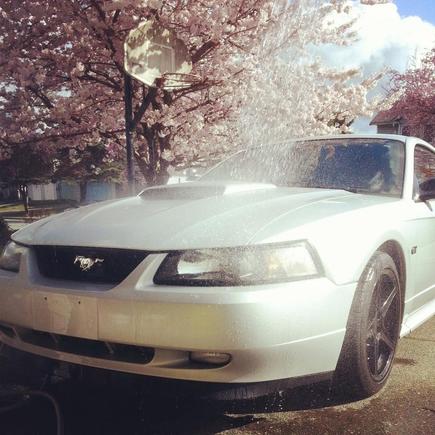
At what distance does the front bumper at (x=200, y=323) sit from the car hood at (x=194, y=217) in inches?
6.9

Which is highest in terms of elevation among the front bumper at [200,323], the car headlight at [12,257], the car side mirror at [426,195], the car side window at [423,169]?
the car side window at [423,169]

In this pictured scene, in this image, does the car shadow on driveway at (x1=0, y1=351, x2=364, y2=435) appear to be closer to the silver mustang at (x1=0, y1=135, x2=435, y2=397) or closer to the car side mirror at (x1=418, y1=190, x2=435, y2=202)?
the silver mustang at (x1=0, y1=135, x2=435, y2=397)

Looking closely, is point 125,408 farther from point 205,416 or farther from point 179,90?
point 179,90

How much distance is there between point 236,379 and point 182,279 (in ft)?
1.41

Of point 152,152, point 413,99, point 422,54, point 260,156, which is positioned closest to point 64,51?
point 152,152

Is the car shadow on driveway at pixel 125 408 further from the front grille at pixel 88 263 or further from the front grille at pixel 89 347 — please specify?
the front grille at pixel 88 263

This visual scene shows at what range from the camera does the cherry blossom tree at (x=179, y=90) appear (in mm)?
7695

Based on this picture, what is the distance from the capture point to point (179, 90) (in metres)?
8.38

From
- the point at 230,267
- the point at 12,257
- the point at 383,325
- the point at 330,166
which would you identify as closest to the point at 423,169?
the point at 330,166

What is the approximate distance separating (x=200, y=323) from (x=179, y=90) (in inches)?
278

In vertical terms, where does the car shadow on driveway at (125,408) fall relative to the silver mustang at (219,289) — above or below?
below

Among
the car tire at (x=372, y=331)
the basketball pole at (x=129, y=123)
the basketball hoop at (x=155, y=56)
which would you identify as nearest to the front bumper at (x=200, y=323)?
the car tire at (x=372, y=331)

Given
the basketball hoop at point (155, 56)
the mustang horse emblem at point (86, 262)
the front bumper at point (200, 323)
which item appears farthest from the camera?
the basketball hoop at point (155, 56)

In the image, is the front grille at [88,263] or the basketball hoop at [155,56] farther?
the basketball hoop at [155,56]
